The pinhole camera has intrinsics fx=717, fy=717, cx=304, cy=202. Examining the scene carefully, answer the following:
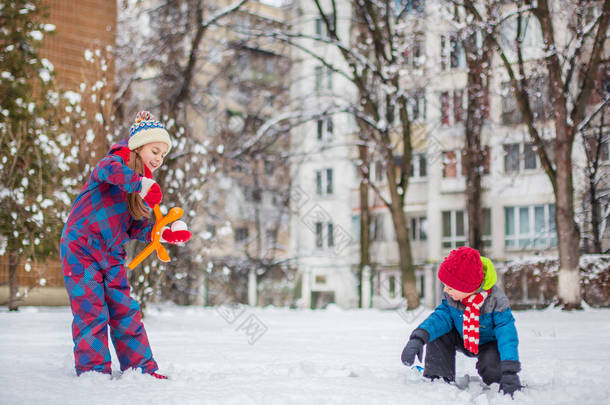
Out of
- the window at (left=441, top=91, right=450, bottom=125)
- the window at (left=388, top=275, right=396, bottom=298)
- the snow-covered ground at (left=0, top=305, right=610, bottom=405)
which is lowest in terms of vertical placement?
the window at (left=388, top=275, right=396, bottom=298)

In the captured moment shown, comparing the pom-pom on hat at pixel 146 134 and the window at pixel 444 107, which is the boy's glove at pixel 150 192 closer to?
the pom-pom on hat at pixel 146 134

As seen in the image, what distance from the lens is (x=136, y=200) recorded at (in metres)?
3.80

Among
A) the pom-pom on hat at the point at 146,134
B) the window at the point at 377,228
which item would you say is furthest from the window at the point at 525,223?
the pom-pom on hat at the point at 146,134

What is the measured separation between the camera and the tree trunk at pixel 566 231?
39.6ft

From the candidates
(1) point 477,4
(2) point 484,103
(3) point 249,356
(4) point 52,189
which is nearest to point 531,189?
(2) point 484,103

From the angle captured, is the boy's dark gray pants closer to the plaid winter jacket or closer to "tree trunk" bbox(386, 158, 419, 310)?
the plaid winter jacket

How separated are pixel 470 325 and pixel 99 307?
6.17 feet

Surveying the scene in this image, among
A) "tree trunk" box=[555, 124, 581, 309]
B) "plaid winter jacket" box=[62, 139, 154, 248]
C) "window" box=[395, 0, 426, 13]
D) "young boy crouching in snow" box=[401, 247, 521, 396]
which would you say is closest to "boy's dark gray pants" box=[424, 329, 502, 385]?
"young boy crouching in snow" box=[401, 247, 521, 396]

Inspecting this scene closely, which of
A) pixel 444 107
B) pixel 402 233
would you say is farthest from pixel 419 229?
pixel 402 233

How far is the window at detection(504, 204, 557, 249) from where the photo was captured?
26.9 m

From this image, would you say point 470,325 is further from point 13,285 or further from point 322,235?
point 322,235

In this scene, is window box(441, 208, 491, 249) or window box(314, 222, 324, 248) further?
window box(314, 222, 324, 248)

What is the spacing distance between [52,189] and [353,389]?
24.0 ft

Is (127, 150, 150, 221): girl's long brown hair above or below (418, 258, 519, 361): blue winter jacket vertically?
above
